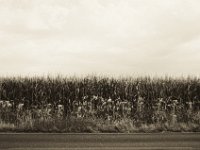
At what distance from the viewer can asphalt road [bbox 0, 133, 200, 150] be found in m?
10.5

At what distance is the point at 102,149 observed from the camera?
1016 cm

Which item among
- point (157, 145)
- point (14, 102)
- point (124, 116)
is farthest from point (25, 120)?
point (157, 145)

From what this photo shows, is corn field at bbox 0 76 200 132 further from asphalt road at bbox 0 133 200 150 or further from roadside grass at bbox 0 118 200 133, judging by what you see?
asphalt road at bbox 0 133 200 150

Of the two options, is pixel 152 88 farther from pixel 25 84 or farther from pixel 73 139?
pixel 73 139

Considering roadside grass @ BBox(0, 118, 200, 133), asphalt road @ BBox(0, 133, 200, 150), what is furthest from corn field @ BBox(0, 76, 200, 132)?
asphalt road @ BBox(0, 133, 200, 150)

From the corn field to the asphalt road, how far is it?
744 cm

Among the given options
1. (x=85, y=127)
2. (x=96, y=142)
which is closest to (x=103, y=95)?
(x=85, y=127)

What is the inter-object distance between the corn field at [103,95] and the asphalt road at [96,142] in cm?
744

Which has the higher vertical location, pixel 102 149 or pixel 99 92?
pixel 99 92

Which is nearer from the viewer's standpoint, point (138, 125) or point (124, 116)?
point (138, 125)

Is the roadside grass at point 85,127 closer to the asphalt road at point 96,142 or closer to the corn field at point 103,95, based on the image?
the asphalt road at point 96,142

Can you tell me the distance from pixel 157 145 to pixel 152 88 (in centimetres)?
1313

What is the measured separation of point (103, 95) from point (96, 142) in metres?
12.5

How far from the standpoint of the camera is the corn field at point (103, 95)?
2089cm
